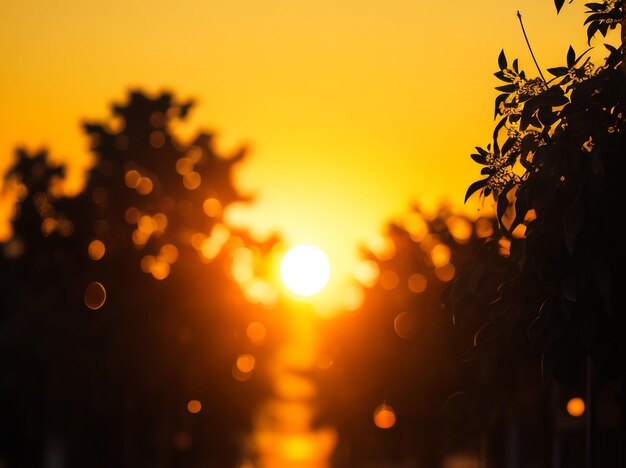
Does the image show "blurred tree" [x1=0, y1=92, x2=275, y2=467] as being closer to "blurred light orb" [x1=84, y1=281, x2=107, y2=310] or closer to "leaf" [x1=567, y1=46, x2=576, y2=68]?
"blurred light orb" [x1=84, y1=281, x2=107, y2=310]

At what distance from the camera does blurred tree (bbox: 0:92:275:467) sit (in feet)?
152

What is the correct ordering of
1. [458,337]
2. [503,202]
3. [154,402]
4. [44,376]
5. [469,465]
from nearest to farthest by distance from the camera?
[503,202]
[458,337]
[154,402]
[44,376]
[469,465]

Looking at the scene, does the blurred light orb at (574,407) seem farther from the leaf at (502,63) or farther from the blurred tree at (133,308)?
the leaf at (502,63)

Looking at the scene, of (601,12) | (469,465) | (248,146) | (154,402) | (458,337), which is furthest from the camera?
(469,465)

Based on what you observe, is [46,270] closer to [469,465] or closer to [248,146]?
[248,146]

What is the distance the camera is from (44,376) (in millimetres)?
48219

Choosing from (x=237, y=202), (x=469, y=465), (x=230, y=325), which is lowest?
(x=469, y=465)

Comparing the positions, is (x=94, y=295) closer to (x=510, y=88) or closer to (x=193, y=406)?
(x=193, y=406)

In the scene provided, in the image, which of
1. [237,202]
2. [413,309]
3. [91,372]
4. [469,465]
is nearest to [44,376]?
[91,372]

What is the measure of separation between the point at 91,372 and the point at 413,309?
15583 mm

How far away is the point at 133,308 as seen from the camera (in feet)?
155

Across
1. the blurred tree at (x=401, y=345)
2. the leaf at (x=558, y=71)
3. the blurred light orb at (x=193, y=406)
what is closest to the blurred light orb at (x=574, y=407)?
the blurred tree at (x=401, y=345)

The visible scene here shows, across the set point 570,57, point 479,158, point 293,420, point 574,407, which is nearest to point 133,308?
point 574,407

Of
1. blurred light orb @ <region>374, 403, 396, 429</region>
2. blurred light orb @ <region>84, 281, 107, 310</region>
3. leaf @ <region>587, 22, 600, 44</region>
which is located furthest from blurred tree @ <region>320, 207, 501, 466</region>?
leaf @ <region>587, 22, 600, 44</region>
